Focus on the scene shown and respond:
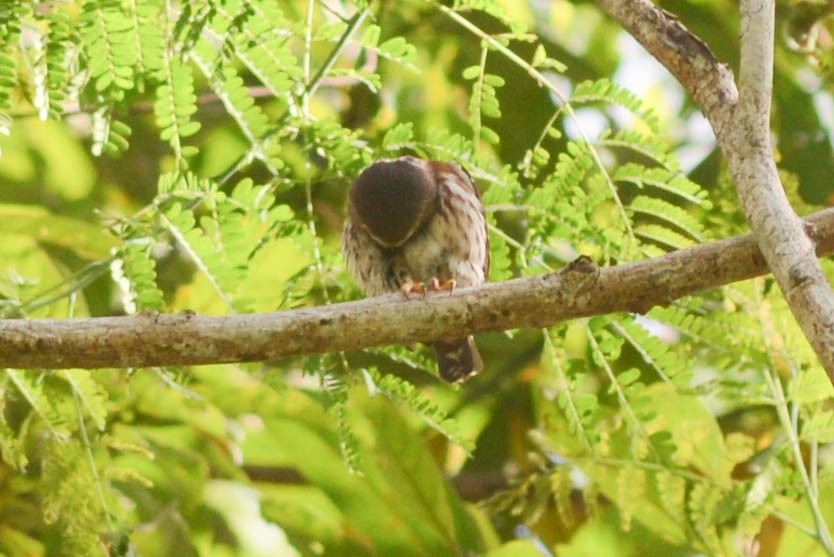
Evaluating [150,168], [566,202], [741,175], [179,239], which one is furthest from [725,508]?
Answer: [150,168]

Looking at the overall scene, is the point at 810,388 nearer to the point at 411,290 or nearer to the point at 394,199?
the point at 411,290

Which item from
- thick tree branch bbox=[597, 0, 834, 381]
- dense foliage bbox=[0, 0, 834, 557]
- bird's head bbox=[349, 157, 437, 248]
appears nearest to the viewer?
thick tree branch bbox=[597, 0, 834, 381]

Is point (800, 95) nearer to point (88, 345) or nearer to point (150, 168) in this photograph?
point (150, 168)

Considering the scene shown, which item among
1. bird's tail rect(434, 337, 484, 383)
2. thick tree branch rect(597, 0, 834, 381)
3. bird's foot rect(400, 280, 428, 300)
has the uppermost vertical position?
thick tree branch rect(597, 0, 834, 381)

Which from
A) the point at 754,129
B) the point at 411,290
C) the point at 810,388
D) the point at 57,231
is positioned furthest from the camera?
the point at 57,231

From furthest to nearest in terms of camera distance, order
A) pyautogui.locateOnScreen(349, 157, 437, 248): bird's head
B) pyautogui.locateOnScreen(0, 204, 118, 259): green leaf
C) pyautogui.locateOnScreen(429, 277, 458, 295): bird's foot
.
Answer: pyautogui.locateOnScreen(0, 204, 118, 259): green leaf → pyautogui.locateOnScreen(349, 157, 437, 248): bird's head → pyautogui.locateOnScreen(429, 277, 458, 295): bird's foot

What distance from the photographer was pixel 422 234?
15.7 feet

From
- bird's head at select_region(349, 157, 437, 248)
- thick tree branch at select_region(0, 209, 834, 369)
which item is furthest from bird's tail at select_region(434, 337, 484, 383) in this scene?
thick tree branch at select_region(0, 209, 834, 369)

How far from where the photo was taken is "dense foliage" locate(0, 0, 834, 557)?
12.0ft

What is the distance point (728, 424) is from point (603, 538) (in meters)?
1.21

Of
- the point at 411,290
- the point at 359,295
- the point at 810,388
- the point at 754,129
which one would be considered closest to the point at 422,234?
the point at 359,295

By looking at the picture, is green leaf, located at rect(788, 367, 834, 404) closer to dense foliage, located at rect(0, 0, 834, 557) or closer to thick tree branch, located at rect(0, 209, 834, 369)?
dense foliage, located at rect(0, 0, 834, 557)

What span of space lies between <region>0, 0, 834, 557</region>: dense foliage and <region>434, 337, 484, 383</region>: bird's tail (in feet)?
0.29

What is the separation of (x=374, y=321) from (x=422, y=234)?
5.03 feet
